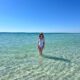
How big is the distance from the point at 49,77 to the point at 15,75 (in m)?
1.54

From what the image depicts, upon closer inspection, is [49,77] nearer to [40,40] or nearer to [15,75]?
[15,75]

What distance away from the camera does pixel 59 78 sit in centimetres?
698

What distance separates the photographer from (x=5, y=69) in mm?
8453

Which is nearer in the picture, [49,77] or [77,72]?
[49,77]

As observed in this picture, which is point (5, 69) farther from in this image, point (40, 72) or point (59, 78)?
point (59, 78)

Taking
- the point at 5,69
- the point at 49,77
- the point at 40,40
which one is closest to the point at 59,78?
the point at 49,77

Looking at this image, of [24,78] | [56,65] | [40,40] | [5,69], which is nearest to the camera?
[24,78]

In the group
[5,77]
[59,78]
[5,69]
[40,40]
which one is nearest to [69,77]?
[59,78]

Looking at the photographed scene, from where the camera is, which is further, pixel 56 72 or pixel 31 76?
pixel 56 72

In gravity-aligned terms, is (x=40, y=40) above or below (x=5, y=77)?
above

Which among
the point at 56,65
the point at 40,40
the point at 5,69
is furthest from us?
the point at 40,40

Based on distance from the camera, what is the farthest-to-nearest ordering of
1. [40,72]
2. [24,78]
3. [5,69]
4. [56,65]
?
[56,65]
[5,69]
[40,72]
[24,78]

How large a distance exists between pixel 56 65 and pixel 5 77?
3.24 m

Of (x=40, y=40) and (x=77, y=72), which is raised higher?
(x=40, y=40)
